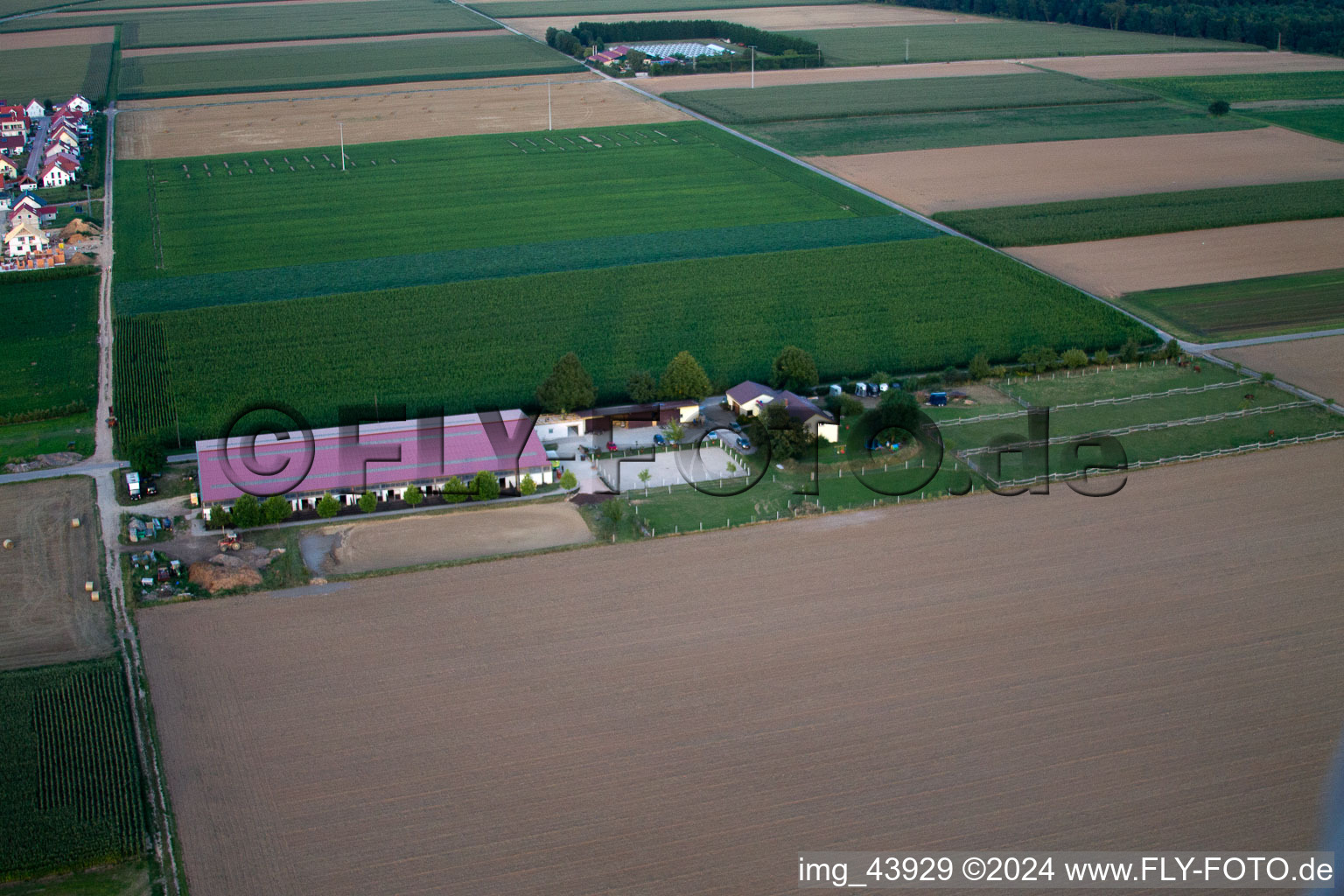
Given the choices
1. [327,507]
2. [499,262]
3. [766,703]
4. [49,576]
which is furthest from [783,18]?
[766,703]

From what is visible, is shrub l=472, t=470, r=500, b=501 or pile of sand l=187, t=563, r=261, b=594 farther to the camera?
shrub l=472, t=470, r=500, b=501

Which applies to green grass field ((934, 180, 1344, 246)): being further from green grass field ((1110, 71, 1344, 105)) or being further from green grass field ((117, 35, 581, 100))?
green grass field ((117, 35, 581, 100))

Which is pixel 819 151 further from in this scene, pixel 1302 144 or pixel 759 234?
pixel 1302 144

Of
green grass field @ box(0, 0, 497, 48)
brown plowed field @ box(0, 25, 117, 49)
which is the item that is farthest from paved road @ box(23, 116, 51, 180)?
brown plowed field @ box(0, 25, 117, 49)

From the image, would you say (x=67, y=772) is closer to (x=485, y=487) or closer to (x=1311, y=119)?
(x=485, y=487)

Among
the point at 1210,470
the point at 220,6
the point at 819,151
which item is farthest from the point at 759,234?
the point at 220,6

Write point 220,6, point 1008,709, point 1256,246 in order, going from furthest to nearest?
point 220,6
point 1256,246
point 1008,709

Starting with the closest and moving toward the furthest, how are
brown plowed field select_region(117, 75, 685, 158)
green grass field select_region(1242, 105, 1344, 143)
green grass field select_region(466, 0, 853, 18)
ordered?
brown plowed field select_region(117, 75, 685, 158)
green grass field select_region(1242, 105, 1344, 143)
green grass field select_region(466, 0, 853, 18)
